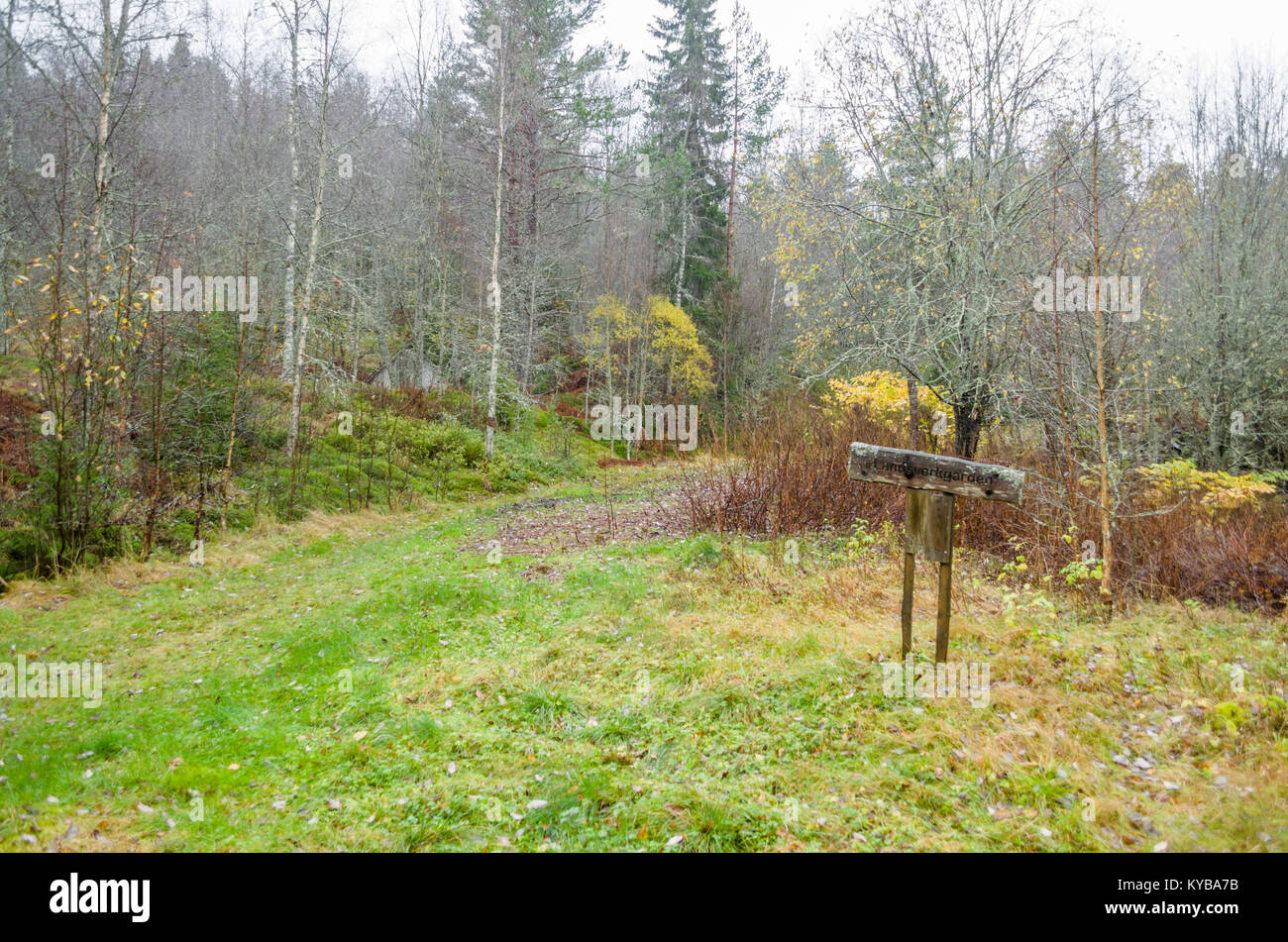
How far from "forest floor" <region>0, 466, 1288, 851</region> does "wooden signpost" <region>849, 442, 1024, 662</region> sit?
914mm

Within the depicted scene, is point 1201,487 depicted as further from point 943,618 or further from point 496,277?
point 496,277

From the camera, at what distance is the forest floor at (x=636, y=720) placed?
371 centimetres

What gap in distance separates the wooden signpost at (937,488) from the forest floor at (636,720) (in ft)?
3.00

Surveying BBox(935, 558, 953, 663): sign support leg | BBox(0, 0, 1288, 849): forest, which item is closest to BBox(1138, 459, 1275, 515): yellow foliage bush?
BBox(0, 0, 1288, 849): forest

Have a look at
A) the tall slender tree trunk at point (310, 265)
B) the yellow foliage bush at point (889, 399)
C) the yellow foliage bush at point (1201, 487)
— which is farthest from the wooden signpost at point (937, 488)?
the tall slender tree trunk at point (310, 265)

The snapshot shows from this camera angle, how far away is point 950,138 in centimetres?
1014

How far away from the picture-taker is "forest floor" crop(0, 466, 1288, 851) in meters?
3.71

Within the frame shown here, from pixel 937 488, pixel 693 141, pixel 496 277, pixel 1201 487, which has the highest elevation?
pixel 693 141

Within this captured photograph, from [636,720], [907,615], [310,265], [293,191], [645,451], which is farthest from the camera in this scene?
[645,451]

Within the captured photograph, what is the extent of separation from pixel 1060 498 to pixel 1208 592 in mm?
1773

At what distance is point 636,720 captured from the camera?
5.04 meters

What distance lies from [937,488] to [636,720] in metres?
2.97

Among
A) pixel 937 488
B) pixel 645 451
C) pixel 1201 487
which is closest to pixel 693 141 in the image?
pixel 645 451

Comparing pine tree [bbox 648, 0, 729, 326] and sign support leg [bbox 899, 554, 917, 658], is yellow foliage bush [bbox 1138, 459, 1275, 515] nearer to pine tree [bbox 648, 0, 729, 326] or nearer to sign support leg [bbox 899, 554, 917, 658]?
sign support leg [bbox 899, 554, 917, 658]
